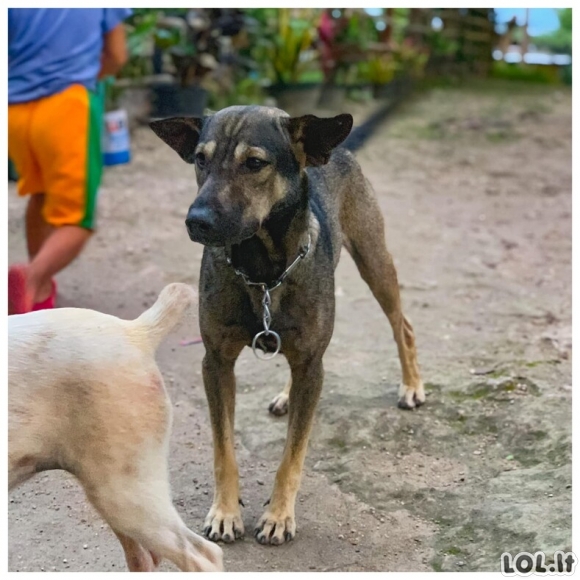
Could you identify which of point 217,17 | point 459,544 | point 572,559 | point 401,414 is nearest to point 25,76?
point 401,414

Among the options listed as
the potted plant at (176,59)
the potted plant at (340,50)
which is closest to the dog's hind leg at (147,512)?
the potted plant at (176,59)

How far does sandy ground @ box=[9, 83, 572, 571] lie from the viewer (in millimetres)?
3229

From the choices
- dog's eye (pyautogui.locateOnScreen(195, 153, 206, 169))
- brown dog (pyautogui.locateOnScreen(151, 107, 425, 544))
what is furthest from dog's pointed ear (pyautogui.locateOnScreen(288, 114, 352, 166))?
dog's eye (pyautogui.locateOnScreen(195, 153, 206, 169))

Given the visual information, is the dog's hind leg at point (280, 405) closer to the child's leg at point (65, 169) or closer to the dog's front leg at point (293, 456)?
the dog's front leg at point (293, 456)

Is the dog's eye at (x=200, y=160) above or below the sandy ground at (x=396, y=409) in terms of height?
above

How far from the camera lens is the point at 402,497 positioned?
3.57m

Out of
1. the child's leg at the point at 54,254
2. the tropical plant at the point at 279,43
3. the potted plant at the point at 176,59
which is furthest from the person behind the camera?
the tropical plant at the point at 279,43

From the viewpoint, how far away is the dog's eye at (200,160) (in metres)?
2.91

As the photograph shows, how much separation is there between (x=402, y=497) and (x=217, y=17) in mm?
8177

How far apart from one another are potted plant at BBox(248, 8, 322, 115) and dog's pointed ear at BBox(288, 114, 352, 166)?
8.84 meters

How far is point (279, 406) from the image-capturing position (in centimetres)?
421

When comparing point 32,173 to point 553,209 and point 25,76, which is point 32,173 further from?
point 553,209

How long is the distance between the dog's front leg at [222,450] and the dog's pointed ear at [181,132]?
769 millimetres

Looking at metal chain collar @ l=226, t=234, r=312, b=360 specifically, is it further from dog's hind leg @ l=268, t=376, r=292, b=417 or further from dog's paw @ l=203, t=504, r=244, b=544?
dog's hind leg @ l=268, t=376, r=292, b=417
